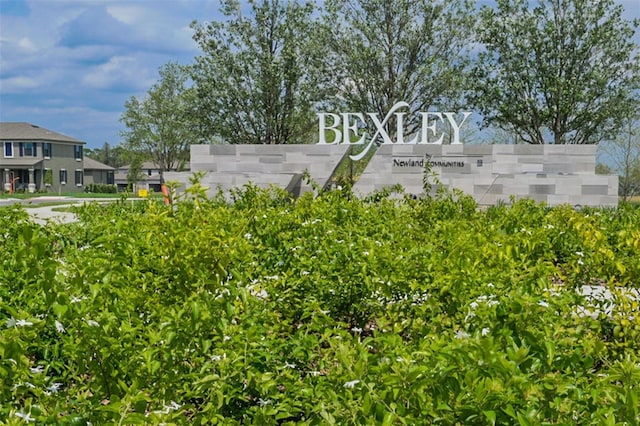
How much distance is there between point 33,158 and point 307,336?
52527 millimetres

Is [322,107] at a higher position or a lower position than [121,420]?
higher

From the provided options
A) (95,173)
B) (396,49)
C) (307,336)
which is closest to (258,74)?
(396,49)

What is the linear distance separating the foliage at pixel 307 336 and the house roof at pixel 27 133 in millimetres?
50687

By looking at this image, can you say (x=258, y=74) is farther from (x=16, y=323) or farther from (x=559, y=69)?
(x=16, y=323)

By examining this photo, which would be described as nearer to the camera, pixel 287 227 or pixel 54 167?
pixel 287 227

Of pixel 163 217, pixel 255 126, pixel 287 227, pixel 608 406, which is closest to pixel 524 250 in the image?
pixel 287 227

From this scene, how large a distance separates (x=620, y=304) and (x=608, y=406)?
1895 mm

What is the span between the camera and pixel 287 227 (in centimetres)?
546

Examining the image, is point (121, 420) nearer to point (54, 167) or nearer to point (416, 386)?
point (416, 386)

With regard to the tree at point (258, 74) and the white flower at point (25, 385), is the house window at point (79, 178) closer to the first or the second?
the tree at point (258, 74)

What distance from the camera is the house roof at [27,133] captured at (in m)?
50.5

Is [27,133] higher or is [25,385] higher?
[27,133]

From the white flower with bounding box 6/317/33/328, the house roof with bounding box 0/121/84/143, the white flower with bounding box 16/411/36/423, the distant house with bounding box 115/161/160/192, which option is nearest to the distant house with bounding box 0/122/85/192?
the house roof with bounding box 0/121/84/143

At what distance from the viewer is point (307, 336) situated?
276 cm
